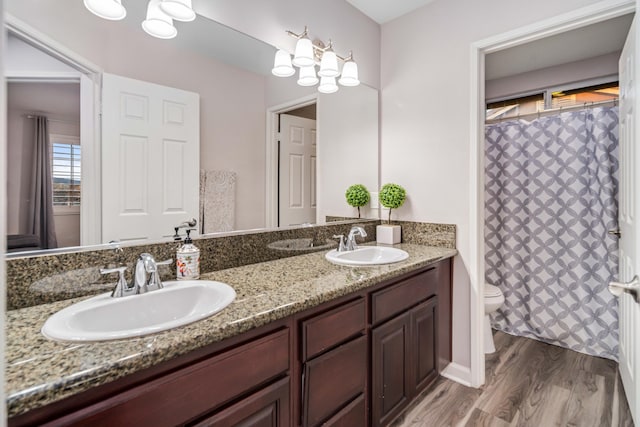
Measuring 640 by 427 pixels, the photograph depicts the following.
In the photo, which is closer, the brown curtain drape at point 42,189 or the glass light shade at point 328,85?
the brown curtain drape at point 42,189

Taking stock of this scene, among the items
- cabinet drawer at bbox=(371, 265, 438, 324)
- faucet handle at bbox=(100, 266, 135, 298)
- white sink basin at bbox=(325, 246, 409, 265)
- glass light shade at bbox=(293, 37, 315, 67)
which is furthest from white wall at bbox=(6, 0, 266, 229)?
cabinet drawer at bbox=(371, 265, 438, 324)

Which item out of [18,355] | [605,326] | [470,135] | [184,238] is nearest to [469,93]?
[470,135]

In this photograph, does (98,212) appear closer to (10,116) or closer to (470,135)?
(10,116)

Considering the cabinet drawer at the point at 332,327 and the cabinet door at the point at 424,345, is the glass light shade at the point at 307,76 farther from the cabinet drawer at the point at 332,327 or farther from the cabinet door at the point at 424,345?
the cabinet door at the point at 424,345

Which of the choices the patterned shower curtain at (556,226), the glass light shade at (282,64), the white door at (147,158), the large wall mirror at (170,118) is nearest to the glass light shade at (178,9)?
the large wall mirror at (170,118)

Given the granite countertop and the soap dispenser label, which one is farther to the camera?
the soap dispenser label

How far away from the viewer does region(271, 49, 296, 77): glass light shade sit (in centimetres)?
172

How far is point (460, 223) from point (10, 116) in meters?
2.08

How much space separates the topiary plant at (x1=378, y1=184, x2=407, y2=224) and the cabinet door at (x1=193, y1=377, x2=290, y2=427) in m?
1.41

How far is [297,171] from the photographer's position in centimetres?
194

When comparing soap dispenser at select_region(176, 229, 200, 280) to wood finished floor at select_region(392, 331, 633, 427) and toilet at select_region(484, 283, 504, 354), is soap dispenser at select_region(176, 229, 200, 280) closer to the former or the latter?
wood finished floor at select_region(392, 331, 633, 427)

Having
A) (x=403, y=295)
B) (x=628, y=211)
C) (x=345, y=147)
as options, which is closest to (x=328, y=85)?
(x=345, y=147)

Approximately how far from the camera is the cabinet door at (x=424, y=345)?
169 centimetres

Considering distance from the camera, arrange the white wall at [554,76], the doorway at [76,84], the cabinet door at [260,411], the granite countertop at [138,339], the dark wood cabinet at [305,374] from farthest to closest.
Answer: the white wall at [554,76], the doorway at [76,84], the cabinet door at [260,411], the dark wood cabinet at [305,374], the granite countertop at [138,339]
